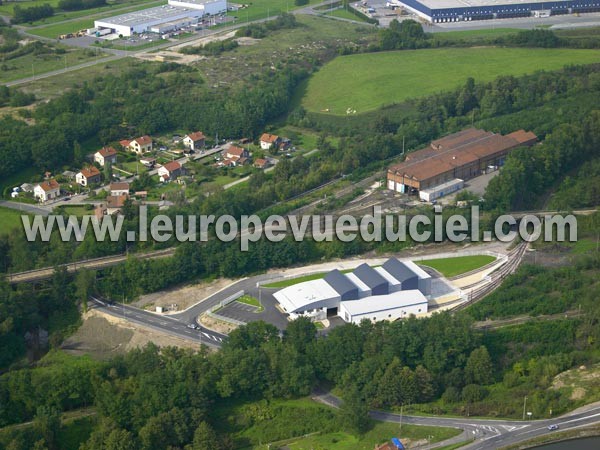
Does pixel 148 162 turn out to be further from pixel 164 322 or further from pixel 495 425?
pixel 495 425

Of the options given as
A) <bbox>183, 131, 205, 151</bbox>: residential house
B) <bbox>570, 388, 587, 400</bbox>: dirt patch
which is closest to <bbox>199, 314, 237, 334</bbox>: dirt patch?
<bbox>570, 388, 587, 400</bbox>: dirt patch

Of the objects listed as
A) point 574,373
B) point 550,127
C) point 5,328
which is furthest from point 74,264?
point 550,127

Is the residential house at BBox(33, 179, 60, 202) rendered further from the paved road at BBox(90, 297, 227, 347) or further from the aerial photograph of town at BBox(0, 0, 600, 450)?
the paved road at BBox(90, 297, 227, 347)

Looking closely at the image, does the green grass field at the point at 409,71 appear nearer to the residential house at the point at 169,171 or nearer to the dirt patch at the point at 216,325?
the residential house at the point at 169,171

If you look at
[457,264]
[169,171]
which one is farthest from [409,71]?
[457,264]

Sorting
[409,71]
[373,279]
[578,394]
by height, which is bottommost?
[578,394]

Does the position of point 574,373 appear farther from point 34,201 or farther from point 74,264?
point 34,201

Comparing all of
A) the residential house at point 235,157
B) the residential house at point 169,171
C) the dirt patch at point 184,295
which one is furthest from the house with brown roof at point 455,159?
the dirt patch at point 184,295
